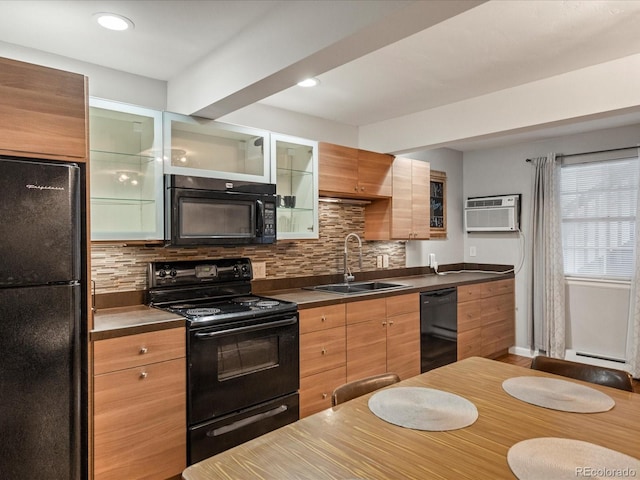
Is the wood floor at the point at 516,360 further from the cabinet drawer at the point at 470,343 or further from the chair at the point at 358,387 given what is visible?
the chair at the point at 358,387

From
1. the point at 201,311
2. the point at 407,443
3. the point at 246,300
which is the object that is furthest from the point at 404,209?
the point at 407,443

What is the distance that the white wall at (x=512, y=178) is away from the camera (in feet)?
13.6

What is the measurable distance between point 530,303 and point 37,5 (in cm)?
484

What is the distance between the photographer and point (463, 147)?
4.82m

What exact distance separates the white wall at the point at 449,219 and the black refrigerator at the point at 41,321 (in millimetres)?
3377

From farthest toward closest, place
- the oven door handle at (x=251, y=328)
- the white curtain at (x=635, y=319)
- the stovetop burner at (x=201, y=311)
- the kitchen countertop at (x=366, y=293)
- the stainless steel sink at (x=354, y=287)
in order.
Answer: the white curtain at (x=635, y=319) < the stainless steel sink at (x=354, y=287) < the kitchen countertop at (x=366, y=293) < the stovetop burner at (x=201, y=311) < the oven door handle at (x=251, y=328)

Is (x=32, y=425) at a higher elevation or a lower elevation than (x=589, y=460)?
lower

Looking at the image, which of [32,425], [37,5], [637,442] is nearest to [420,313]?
[637,442]

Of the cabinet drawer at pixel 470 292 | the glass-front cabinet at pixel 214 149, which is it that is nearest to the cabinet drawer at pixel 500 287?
the cabinet drawer at pixel 470 292

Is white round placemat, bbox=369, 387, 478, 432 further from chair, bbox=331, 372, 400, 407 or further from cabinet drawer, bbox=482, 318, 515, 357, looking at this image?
cabinet drawer, bbox=482, 318, 515, 357

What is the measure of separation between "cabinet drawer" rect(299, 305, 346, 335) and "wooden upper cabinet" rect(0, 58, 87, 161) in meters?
1.58

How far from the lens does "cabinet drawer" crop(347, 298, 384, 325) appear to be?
296 cm

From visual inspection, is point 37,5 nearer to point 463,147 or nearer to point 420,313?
point 420,313

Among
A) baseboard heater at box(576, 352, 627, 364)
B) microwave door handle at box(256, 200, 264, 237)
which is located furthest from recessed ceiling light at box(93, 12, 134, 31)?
baseboard heater at box(576, 352, 627, 364)
